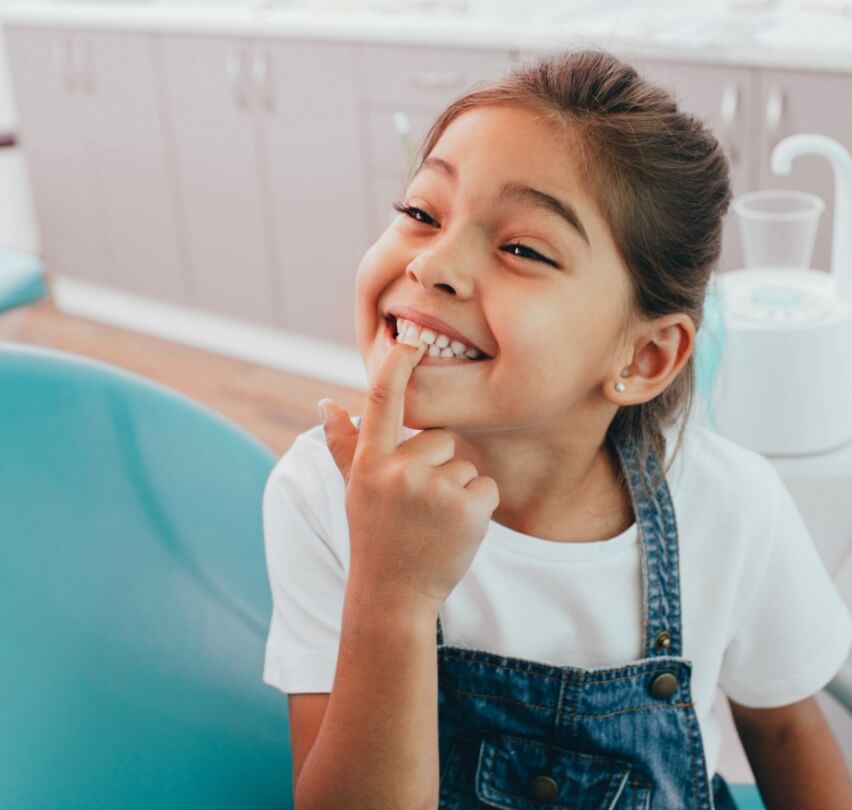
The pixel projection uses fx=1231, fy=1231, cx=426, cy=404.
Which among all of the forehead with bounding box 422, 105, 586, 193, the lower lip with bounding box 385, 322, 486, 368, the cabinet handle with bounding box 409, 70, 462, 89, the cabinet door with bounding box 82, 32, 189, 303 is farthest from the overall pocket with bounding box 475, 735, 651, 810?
the cabinet door with bounding box 82, 32, 189, 303

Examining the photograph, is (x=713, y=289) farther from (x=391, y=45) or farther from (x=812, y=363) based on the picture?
(x=391, y=45)

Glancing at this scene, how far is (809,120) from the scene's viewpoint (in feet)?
7.91

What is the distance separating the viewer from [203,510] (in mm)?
1053

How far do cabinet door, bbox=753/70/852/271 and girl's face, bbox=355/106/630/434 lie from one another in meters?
1.66

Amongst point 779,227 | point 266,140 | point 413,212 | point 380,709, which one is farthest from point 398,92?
point 380,709

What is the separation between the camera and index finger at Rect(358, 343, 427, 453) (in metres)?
0.83

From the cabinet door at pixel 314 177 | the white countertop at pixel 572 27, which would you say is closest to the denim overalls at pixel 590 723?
the white countertop at pixel 572 27

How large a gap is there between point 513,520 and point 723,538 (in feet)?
0.56

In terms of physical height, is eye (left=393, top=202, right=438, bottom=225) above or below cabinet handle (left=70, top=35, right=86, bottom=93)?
above

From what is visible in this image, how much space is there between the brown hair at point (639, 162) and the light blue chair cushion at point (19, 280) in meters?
1.26

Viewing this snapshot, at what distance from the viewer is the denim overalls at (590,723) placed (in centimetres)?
98

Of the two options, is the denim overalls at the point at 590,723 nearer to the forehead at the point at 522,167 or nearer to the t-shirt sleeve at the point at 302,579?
the t-shirt sleeve at the point at 302,579

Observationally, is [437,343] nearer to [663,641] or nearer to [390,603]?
[390,603]

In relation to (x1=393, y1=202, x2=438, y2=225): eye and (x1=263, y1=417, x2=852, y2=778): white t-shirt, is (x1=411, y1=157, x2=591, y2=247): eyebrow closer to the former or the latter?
(x1=393, y1=202, x2=438, y2=225): eye
